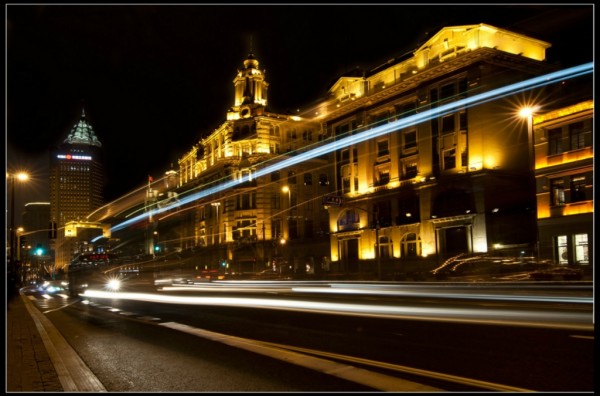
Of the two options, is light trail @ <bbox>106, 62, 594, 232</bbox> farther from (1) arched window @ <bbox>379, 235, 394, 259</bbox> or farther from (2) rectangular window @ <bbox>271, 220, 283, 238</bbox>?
(1) arched window @ <bbox>379, 235, 394, 259</bbox>

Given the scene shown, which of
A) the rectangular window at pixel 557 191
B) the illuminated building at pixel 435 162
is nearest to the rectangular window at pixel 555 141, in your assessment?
the illuminated building at pixel 435 162

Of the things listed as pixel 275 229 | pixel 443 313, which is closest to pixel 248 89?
pixel 275 229

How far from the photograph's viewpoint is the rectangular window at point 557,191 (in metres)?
32.9

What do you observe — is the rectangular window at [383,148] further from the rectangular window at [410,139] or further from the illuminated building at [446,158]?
the rectangular window at [410,139]

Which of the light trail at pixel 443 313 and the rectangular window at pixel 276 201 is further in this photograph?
the rectangular window at pixel 276 201

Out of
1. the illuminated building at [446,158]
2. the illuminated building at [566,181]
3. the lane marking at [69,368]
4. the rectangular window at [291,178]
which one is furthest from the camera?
the rectangular window at [291,178]

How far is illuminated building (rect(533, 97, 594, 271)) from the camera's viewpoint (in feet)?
103

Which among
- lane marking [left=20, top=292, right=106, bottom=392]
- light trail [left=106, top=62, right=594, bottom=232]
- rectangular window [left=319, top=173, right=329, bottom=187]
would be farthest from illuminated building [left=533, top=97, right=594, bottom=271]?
rectangular window [left=319, top=173, right=329, bottom=187]

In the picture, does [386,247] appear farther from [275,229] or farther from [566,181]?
[275,229]

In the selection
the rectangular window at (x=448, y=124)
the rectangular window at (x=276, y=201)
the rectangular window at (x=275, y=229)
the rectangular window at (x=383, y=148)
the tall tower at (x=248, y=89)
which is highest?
the tall tower at (x=248, y=89)

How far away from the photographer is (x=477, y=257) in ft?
108

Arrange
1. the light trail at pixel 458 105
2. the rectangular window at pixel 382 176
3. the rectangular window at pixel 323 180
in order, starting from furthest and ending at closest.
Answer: the rectangular window at pixel 323 180 < the rectangular window at pixel 382 176 < the light trail at pixel 458 105

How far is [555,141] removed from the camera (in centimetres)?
3338

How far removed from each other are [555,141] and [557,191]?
117 inches
